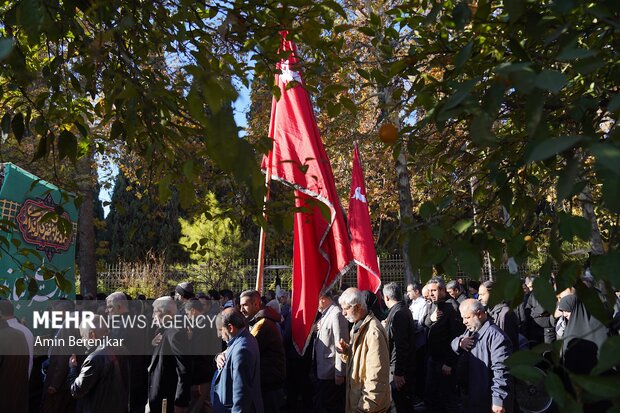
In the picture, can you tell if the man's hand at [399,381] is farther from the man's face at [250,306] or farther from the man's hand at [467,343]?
the man's face at [250,306]

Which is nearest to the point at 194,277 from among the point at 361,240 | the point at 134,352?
the point at 361,240

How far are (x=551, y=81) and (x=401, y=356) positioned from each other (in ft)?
19.9

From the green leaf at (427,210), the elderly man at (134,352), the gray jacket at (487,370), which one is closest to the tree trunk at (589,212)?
the green leaf at (427,210)

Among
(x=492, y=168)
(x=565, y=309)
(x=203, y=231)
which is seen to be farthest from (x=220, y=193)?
(x=492, y=168)

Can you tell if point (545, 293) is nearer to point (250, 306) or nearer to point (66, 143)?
point (66, 143)

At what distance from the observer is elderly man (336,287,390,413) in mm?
5336

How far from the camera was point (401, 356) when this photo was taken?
6949mm

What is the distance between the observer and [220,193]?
30.3 m

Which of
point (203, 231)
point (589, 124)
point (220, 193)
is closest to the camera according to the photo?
point (589, 124)

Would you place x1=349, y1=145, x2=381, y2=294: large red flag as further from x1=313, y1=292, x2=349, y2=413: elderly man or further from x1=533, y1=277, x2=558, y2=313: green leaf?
x1=533, y1=277, x2=558, y2=313: green leaf

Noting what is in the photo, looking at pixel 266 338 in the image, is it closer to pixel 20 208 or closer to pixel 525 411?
pixel 525 411

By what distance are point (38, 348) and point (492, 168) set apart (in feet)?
21.9

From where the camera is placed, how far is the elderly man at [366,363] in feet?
17.5

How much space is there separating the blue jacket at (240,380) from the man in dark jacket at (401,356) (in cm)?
194
